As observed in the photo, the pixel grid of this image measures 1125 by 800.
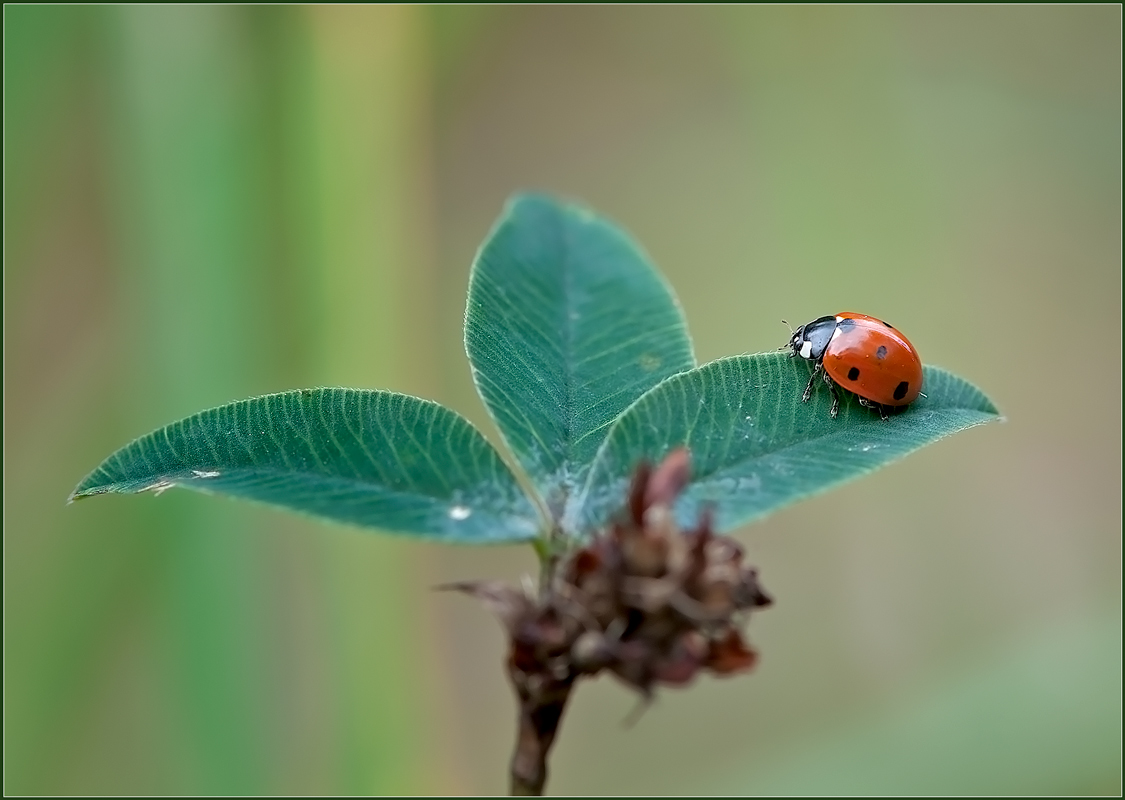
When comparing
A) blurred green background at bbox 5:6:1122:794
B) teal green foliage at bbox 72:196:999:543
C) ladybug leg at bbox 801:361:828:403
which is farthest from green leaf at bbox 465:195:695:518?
blurred green background at bbox 5:6:1122:794

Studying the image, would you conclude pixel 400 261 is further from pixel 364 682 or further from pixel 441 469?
pixel 441 469

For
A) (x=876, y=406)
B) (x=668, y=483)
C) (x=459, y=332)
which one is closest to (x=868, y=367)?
(x=876, y=406)

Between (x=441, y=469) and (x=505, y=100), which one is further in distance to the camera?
(x=505, y=100)

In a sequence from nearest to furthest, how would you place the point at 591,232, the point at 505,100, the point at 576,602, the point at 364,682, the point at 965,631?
the point at 576,602
the point at 591,232
the point at 364,682
the point at 965,631
the point at 505,100

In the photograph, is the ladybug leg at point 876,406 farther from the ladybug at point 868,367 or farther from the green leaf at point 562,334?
the green leaf at point 562,334

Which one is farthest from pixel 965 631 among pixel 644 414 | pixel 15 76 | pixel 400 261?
pixel 15 76

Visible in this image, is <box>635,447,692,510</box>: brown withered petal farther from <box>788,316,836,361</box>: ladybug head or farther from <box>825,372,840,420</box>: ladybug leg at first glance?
<box>788,316,836,361</box>: ladybug head

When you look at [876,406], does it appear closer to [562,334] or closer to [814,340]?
[814,340]
